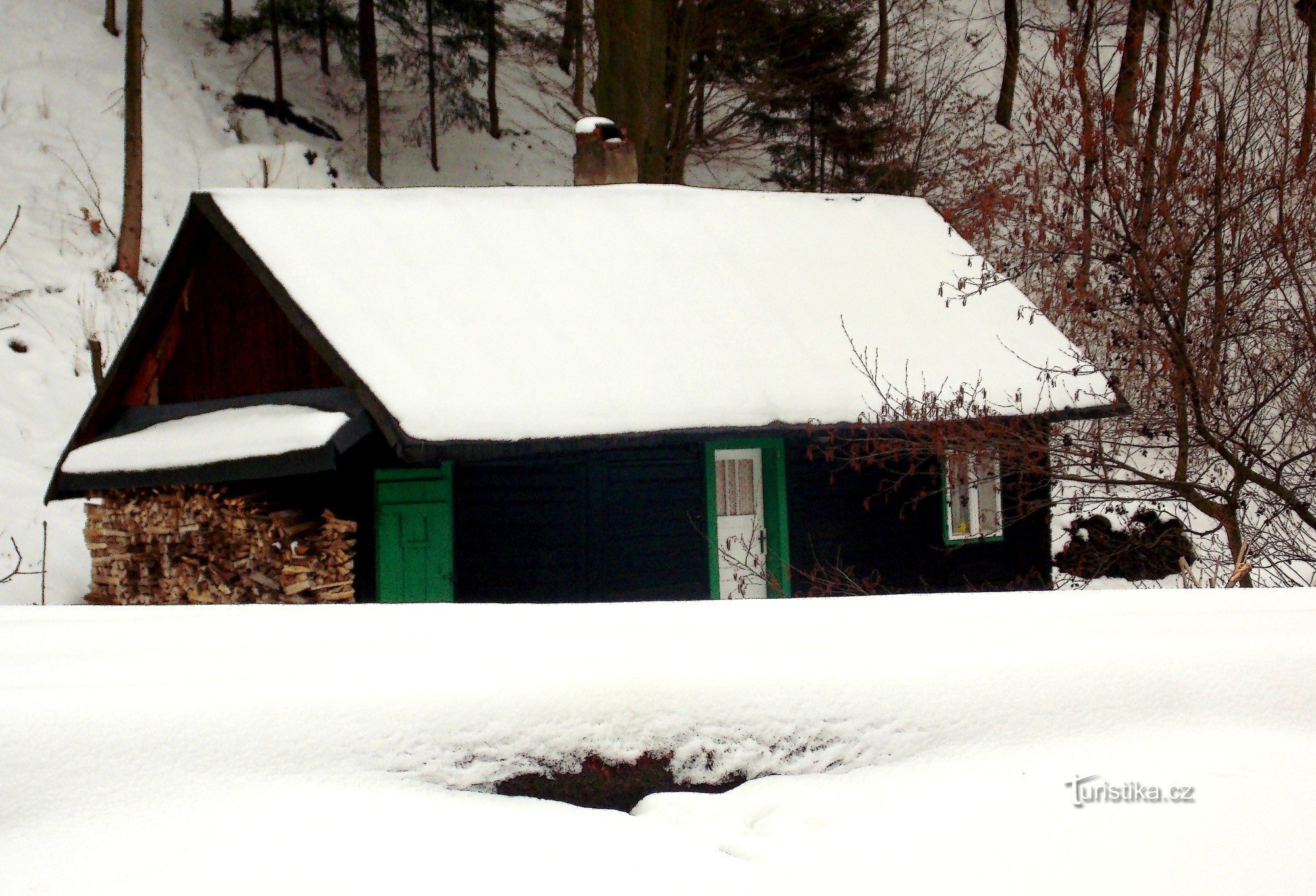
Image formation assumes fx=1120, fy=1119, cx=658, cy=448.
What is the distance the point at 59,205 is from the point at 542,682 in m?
19.5

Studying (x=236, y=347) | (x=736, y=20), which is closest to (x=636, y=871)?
(x=236, y=347)

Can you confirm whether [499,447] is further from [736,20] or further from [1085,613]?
[736,20]

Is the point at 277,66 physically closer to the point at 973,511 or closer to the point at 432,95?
the point at 432,95

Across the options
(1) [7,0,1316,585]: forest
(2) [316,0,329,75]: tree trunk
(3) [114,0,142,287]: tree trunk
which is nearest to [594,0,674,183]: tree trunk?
(1) [7,0,1316,585]: forest

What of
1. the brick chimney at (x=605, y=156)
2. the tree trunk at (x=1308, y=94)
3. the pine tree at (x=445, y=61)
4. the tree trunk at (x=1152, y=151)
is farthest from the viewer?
the pine tree at (x=445, y=61)

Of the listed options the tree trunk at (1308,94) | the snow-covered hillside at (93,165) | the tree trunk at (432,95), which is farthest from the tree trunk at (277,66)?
the tree trunk at (1308,94)

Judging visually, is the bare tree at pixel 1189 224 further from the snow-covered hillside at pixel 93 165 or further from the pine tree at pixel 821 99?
the pine tree at pixel 821 99

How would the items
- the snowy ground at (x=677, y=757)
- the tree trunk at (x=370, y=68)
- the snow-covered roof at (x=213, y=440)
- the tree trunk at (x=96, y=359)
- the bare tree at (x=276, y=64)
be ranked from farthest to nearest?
1. the bare tree at (x=276, y=64)
2. the tree trunk at (x=370, y=68)
3. the tree trunk at (x=96, y=359)
4. the snow-covered roof at (x=213, y=440)
5. the snowy ground at (x=677, y=757)

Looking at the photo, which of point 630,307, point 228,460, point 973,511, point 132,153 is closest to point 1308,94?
point 973,511

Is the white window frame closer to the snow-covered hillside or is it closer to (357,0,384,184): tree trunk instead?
the snow-covered hillside

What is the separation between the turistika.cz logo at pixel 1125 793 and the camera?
1804 millimetres

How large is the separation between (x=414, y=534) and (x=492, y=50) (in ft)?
66.2

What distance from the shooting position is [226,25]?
24.2m

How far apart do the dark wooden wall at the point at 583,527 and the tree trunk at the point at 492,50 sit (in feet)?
59.9
